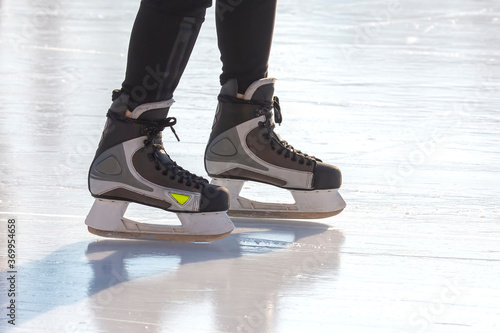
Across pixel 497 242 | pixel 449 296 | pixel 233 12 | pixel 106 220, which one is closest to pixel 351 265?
pixel 449 296

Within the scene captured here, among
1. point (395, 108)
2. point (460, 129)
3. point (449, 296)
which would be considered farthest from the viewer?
point (395, 108)

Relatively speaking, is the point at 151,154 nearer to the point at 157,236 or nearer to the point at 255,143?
the point at 157,236

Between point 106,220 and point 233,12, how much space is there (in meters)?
0.46

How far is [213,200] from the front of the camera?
5.18 ft

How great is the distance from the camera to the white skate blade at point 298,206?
1749 mm

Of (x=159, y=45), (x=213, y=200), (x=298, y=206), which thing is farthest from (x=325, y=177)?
(x=159, y=45)

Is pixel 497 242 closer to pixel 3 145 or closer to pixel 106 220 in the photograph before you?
pixel 106 220

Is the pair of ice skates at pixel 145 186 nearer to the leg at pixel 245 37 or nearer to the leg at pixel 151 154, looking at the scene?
the leg at pixel 151 154

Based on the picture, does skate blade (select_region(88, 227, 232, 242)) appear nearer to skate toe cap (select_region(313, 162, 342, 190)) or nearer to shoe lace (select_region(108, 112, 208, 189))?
shoe lace (select_region(108, 112, 208, 189))

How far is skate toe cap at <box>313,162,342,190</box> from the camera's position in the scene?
5.81ft

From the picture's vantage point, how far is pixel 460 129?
262cm

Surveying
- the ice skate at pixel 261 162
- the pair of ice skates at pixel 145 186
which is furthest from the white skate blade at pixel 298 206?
the pair of ice skates at pixel 145 186

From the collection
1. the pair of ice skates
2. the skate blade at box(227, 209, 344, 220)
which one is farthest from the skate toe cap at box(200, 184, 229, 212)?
the skate blade at box(227, 209, 344, 220)

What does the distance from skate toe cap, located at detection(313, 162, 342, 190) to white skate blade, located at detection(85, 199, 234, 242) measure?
253mm
